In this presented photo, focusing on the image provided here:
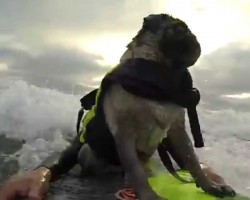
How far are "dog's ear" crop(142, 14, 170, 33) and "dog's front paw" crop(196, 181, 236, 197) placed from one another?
1.47m

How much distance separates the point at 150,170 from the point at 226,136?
26.7 ft

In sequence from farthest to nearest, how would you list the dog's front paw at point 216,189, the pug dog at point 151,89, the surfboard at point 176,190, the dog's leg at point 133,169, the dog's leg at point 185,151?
the dog's leg at point 185,151, the pug dog at point 151,89, the dog's front paw at point 216,189, the surfboard at point 176,190, the dog's leg at point 133,169

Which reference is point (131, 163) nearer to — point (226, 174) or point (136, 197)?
point (136, 197)

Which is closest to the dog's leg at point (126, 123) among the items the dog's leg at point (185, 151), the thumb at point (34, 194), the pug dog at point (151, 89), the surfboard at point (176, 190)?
the pug dog at point (151, 89)

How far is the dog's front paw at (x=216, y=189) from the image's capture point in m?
4.68

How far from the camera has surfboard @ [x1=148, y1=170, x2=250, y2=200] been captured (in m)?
4.56

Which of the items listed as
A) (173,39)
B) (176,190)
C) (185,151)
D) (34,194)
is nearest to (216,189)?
(176,190)

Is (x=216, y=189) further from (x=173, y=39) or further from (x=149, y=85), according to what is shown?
(x=173, y=39)

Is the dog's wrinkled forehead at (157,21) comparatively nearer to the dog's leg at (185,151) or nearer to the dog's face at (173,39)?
the dog's face at (173,39)

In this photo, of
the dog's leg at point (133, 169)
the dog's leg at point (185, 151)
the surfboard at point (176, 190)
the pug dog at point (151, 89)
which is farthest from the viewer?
the dog's leg at point (185, 151)

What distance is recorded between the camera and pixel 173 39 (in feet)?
15.9

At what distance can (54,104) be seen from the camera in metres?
12.5

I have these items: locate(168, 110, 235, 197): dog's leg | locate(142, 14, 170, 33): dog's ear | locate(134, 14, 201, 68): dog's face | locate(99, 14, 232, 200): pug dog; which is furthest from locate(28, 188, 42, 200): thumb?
locate(142, 14, 170, 33): dog's ear

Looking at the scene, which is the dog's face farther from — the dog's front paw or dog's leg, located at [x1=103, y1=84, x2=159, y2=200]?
the dog's front paw
